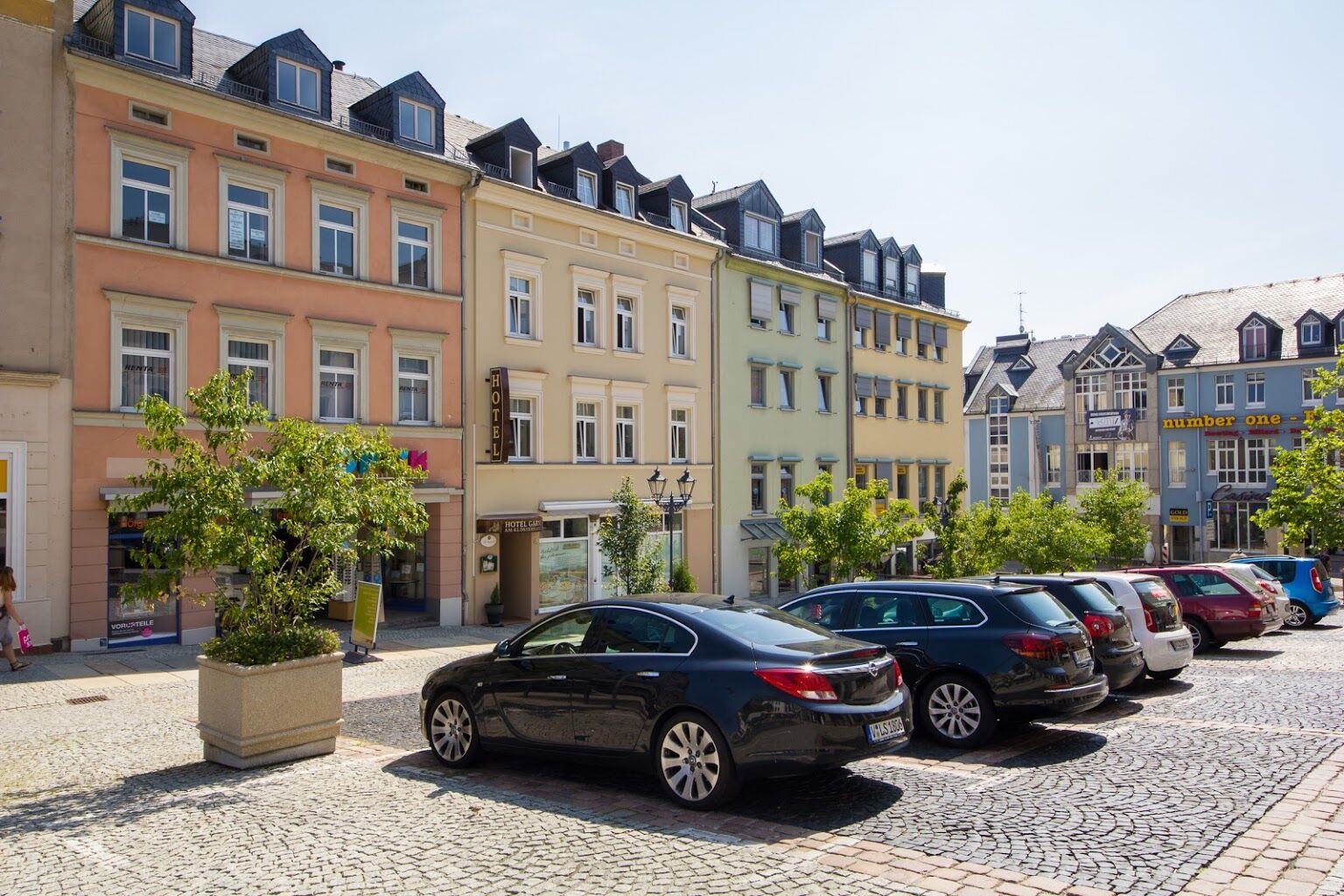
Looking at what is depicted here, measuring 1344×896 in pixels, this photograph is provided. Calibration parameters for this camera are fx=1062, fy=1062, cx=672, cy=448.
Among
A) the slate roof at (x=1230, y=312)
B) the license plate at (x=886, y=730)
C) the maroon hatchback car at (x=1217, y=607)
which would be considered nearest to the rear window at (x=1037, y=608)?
the license plate at (x=886, y=730)

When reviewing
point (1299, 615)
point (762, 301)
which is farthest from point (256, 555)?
point (762, 301)

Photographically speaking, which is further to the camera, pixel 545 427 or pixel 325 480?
pixel 545 427

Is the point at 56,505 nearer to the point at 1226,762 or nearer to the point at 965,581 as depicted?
the point at 965,581

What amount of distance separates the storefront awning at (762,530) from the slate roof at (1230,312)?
109ft

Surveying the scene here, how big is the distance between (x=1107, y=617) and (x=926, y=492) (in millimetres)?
31007

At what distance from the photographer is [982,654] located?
10180mm

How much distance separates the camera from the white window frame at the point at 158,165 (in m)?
19.0

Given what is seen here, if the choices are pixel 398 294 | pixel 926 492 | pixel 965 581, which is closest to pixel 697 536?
pixel 398 294

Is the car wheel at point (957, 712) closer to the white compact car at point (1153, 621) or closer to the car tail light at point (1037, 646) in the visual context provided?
the car tail light at point (1037, 646)

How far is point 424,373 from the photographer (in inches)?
944

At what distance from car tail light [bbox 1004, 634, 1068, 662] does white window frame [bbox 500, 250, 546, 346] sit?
17556 mm

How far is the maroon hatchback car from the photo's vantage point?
1848 centimetres

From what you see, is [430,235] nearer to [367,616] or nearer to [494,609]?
[494,609]

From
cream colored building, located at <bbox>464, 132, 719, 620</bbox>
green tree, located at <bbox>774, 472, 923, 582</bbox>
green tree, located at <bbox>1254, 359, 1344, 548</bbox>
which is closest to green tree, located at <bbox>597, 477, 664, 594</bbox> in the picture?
cream colored building, located at <bbox>464, 132, 719, 620</bbox>
